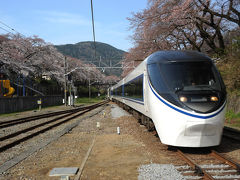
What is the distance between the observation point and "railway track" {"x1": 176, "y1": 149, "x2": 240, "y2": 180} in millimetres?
5216

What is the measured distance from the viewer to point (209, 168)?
5703 mm

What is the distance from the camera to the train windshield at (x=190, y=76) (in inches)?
286

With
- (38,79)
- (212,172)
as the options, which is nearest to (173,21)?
(212,172)

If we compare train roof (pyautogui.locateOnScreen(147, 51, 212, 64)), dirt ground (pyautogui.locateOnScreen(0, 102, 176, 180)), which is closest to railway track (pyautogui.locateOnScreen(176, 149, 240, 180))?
dirt ground (pyautogui.locateOnScreen(0, 102, 176, 180))

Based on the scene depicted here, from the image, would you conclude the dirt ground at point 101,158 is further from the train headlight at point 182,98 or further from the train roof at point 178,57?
the train roof at point 178,57

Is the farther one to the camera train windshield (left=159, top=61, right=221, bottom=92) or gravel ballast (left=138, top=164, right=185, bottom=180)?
train windshield (left=159, top=61, right=221, bottom=92)

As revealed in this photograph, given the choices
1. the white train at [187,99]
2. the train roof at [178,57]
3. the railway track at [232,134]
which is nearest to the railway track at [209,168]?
the white train at [187,99]

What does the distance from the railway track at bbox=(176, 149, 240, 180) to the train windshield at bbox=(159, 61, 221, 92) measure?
1815 mm

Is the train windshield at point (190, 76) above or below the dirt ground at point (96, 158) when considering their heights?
above

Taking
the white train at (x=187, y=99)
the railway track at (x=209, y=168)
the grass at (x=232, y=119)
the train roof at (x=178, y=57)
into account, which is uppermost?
the train roof at (x=178, y=57)

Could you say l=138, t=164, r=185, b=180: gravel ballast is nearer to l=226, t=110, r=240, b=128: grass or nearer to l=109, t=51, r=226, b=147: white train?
l=109, t=51, r=226, b=147: white train

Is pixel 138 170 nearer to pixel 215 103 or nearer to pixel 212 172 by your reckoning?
pixel 212 172

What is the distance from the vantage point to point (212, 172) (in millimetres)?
5500

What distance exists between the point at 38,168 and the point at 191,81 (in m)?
4.69
